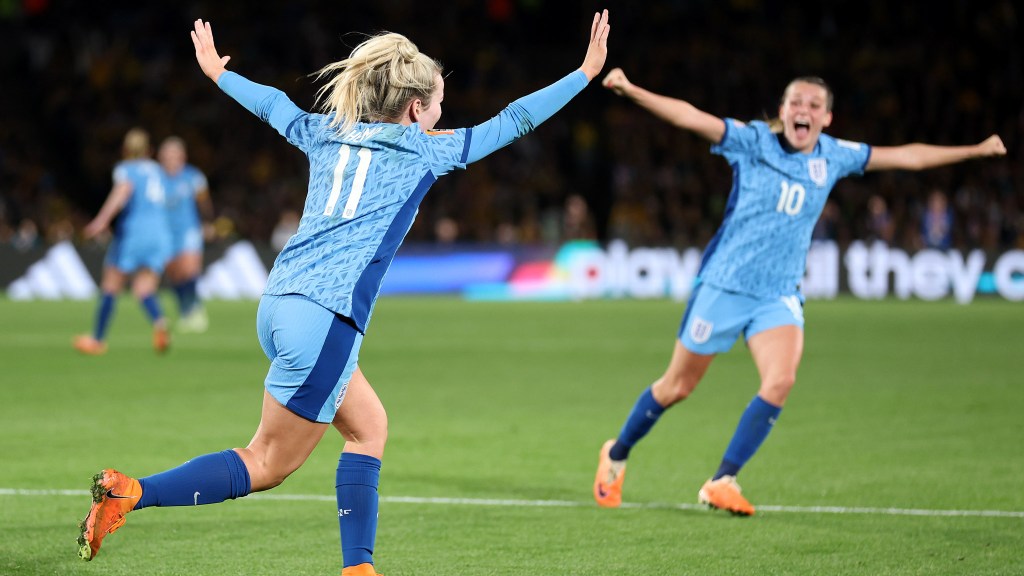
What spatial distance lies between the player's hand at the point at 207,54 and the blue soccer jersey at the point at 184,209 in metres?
11.5

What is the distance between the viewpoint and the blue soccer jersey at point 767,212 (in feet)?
23.0

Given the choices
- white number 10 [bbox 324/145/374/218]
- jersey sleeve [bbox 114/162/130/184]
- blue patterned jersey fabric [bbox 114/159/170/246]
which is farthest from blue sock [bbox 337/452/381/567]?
jersey sleeve [bbox 114/162/130/184]

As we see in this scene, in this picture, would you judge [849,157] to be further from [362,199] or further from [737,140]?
[362,199]

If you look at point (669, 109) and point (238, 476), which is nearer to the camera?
point (238, 476)

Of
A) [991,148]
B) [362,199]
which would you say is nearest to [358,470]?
[362,199]

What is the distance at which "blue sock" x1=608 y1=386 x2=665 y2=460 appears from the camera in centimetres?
720

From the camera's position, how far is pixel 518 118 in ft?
15.7

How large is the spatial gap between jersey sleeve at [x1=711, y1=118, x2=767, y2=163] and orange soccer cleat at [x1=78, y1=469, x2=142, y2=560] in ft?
11.4

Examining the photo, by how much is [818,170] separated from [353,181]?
3207mm

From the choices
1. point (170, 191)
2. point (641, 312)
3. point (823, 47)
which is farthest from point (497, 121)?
point (823, 47)

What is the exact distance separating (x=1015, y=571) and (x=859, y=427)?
14.1ft

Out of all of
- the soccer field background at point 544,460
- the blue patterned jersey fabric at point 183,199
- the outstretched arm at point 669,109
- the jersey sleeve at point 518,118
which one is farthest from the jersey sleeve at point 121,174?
the jersey sleeve at point 518,118

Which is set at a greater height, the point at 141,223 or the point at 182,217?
the point at 182,217

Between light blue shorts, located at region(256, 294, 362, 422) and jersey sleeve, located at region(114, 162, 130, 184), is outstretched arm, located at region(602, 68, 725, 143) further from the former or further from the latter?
jersey sleeve, located at region(114, 162, 130, 184)
